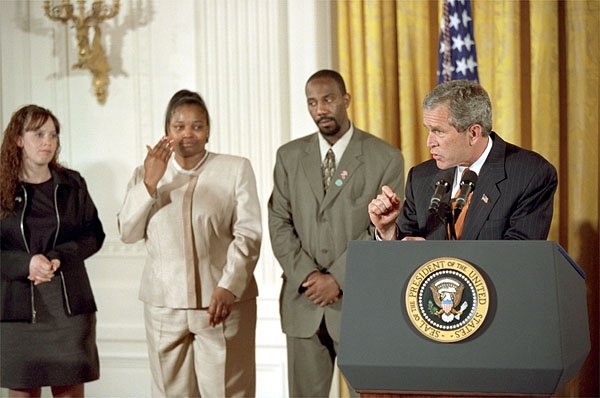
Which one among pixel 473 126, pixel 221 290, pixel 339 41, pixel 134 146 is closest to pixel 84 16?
pixel 134 146

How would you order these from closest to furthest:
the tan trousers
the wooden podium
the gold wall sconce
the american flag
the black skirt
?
1. the wooden podium
2. the tan trousers
3. the black skirt
4. the american flag
5. the gold wall sconce

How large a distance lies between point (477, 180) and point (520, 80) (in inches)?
104

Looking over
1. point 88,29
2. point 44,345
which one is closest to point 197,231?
point 44,345

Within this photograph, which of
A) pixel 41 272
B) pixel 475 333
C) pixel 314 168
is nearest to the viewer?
pixel 475 333

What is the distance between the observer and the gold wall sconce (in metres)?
6.24

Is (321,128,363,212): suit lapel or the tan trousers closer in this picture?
the tan trousers

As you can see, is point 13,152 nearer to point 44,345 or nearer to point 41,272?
point 41,272

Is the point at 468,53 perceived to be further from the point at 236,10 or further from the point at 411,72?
the point at 236,10

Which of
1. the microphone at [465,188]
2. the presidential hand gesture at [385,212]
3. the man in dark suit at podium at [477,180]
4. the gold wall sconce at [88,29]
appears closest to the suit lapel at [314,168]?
the man in dark suit at podium at [477,180]

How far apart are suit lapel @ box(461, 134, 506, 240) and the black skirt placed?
2316 mm

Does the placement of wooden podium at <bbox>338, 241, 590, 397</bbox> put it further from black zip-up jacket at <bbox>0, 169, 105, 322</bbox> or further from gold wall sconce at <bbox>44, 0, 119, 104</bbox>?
gold wall sconce at <bbox>44, 0, 119, 104</bbox>

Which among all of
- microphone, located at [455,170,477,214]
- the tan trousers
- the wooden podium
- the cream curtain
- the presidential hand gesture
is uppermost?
the cream curtain

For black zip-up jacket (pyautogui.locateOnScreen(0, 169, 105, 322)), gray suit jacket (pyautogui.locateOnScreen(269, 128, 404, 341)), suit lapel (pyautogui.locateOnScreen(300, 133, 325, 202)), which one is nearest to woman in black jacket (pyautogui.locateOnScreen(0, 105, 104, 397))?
black zip-up jacket (pyautogui.locateOnScreen(0, 169, 105, 322))

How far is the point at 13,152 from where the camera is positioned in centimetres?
467
